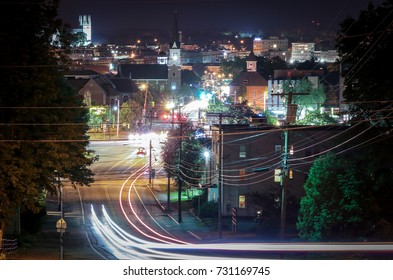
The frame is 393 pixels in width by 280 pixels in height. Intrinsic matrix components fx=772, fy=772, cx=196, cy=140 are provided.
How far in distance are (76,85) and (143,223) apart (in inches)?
1081

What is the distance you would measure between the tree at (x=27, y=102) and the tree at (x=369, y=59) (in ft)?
19.2

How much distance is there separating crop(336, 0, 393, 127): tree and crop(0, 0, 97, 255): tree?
231 inches

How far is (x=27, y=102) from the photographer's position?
42.3 feet

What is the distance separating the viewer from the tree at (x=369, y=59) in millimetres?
14891

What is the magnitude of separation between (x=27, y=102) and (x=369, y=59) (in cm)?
679

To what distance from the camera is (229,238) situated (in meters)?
18.6

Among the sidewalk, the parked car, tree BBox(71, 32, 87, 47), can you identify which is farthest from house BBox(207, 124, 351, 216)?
the parked car

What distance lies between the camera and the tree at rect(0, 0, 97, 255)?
12367mm

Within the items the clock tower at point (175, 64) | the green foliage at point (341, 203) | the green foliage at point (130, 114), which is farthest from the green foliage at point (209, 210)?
the clock tower at point (175, 64)

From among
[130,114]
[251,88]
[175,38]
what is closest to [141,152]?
[130,114]

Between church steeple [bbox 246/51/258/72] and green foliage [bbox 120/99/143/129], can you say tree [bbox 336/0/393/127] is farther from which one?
church steeple [bbox 246/51/258/72]

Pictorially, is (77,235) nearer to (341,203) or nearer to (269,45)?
(341,203)

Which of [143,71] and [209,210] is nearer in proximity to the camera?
[209,210]

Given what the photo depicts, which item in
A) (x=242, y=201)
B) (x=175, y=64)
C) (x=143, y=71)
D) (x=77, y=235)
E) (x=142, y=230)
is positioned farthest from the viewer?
(x=175, y=64)
